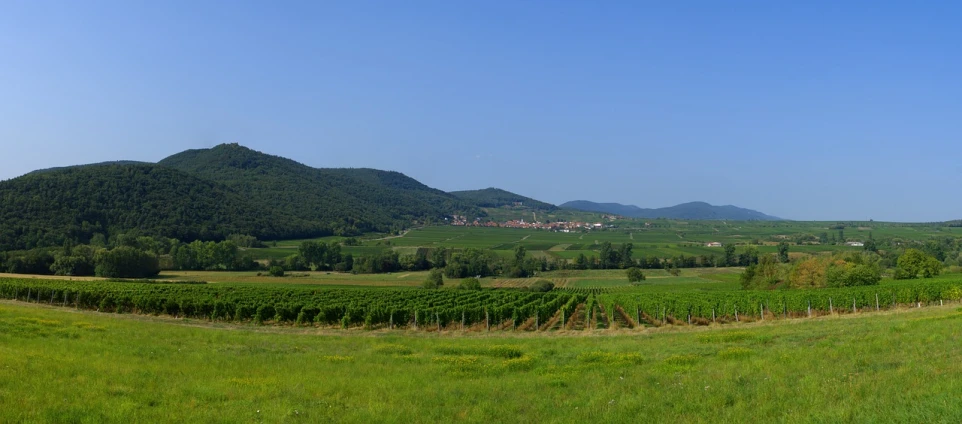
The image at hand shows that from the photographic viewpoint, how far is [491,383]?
41.8 feet

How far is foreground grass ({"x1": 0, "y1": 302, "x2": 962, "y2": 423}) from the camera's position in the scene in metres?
8.62

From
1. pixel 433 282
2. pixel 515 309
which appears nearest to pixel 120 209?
pixel 433 282

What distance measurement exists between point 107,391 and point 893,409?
12999mm

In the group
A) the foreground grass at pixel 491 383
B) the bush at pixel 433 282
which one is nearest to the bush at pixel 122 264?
the bush at pixel 433 282

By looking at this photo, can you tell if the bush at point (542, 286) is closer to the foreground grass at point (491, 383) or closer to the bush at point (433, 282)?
the bush at point (433, 282)

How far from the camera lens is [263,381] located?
12.4 meters

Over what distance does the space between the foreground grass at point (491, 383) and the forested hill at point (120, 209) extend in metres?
108

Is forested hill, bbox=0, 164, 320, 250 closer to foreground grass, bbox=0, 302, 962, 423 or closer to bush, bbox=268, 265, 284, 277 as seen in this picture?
bush, bbox=268, 265, 284, 277

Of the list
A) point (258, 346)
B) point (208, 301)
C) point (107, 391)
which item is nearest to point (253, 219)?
point (208, 301)

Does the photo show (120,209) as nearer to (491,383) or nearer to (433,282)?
(433,282)

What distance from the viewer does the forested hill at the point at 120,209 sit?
347ft

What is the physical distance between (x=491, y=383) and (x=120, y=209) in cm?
14294

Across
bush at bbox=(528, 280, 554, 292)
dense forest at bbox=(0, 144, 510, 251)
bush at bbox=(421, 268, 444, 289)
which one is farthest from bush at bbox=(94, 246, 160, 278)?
bush at bbox=(528, 280, 554, 292)

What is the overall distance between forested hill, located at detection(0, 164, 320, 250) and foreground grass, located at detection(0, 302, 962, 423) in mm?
108165
